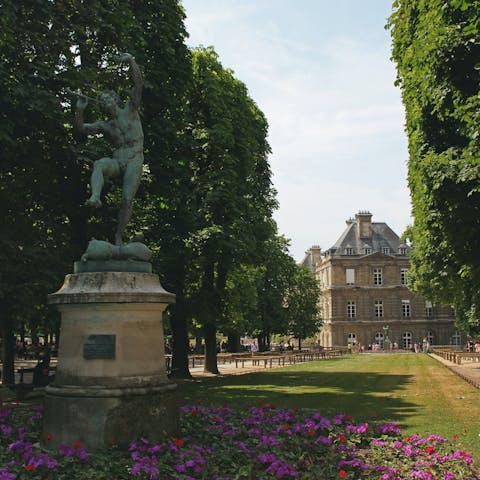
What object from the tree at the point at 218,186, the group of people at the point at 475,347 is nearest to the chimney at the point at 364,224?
the group of people at the point at 475,347

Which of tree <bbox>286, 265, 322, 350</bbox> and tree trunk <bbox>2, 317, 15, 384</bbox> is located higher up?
tree <bbox>286, 265, 322, 350</bbox>

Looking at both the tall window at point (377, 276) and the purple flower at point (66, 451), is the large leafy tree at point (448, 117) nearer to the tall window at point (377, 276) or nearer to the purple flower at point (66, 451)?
the purple flower at point (66, 451)

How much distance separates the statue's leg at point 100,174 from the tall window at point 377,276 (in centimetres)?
8094

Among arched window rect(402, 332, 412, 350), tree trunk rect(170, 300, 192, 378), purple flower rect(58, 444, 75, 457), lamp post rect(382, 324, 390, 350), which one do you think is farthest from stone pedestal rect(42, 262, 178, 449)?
arched window rect(402, 332, 412, 350)

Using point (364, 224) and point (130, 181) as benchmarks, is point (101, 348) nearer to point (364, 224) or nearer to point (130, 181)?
point (130, 181)

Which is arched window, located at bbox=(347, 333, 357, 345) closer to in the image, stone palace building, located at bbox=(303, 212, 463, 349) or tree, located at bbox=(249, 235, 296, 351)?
stone palace building, located at bbox=(303, 212, 463, 349)

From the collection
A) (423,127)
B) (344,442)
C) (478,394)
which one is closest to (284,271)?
(478,394)

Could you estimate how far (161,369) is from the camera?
935 centimetres

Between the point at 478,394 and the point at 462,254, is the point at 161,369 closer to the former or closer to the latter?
the point at 462,254

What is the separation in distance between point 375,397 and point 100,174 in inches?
475

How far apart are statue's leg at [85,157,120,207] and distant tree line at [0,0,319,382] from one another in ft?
15.7

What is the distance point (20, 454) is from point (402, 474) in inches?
198

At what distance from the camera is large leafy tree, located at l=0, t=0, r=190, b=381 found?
14727mm

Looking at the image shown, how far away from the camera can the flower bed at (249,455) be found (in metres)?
7.55
